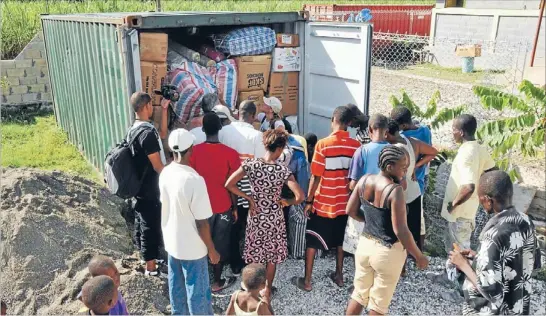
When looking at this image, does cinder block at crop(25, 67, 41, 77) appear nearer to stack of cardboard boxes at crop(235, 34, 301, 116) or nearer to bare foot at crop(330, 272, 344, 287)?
stack of cardboard boxes at crop(235, 34, 301, 116)

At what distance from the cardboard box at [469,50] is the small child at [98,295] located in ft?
52.5

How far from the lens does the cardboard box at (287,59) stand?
20.8 ft

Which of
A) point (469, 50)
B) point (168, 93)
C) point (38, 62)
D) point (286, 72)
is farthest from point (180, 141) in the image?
point (469, 50)

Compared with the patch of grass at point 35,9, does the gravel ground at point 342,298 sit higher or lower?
lower

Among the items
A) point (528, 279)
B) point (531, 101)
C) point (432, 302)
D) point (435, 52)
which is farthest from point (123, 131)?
point (435, 52)

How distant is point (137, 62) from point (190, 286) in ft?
8.32

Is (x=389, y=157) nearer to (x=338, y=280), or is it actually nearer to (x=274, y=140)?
(x=274, y=140)

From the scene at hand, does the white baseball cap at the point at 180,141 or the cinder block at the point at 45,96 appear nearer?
the white baseball cap at the point at 180,141

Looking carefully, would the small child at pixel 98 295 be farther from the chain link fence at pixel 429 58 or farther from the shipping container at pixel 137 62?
the chain link fence at pixel 429 58

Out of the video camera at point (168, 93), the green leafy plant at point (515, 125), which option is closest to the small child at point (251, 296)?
the video camera at point (168, 93)

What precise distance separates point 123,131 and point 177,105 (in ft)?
2.40

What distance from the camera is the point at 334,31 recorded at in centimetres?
582

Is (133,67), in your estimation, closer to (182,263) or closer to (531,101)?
(182,263)

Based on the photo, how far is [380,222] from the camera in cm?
310
